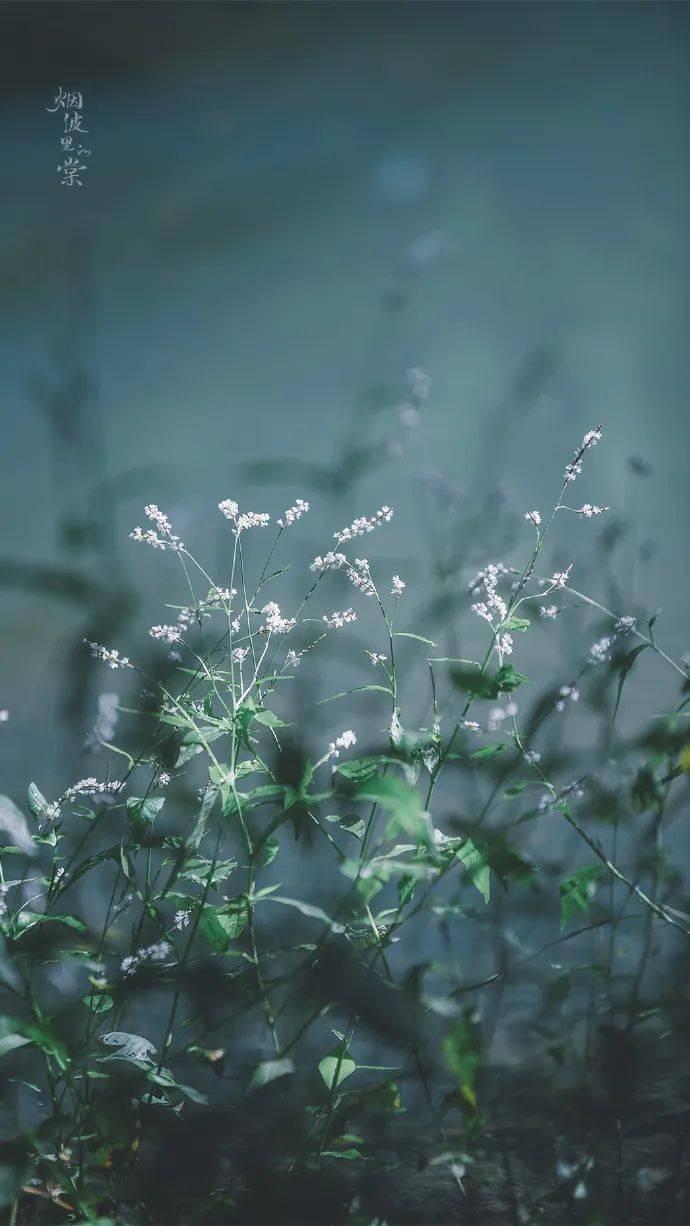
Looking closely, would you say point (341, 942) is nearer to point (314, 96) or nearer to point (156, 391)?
point (156, 391)

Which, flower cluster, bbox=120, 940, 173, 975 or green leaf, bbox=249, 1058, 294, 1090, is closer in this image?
green leaf, bbox=249, 1058, 294, 1090

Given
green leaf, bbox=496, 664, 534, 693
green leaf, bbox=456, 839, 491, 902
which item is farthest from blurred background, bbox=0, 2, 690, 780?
green leaf, bbox=456, 839, 491, 902

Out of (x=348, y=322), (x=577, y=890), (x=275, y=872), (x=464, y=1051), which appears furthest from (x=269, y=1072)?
(x=348, y=322)

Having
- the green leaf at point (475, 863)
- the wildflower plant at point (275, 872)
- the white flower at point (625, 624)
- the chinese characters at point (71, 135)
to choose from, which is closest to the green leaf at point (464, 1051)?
the wildflower plant at point (275, 872)

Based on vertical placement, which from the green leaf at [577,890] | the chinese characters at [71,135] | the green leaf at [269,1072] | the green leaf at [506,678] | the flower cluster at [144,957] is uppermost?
the chinese characters at [71,135]

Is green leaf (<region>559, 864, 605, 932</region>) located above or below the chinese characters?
below

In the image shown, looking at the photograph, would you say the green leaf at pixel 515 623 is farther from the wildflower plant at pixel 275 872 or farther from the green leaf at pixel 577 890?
the green leaf at pixel 577 890

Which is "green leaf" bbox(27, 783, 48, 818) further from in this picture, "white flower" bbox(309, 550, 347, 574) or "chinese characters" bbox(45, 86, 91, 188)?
"chinese characters" bbox(45, 86, 91, 188)

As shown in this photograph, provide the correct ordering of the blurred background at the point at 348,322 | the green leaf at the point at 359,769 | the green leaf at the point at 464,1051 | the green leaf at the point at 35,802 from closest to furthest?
the green leaf at the point at 464,1051
the green leaf at the point at 359,769
the green leaf at the point at 35,802
the blurred background at the point at 348,322

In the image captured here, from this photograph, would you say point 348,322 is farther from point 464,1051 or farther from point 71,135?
point 464,1051
